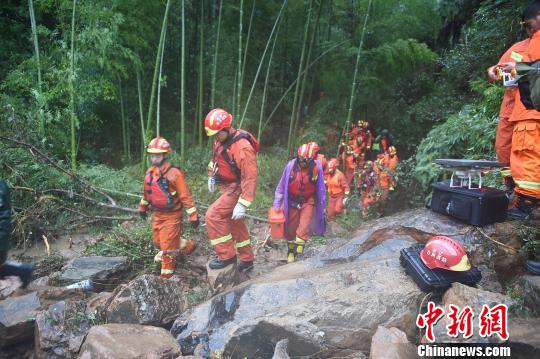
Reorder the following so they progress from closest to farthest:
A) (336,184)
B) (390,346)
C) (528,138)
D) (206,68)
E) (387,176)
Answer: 1. (390,346)
2. (528,138)
3. (387,176)
4. (336,184)
5. (206,68)

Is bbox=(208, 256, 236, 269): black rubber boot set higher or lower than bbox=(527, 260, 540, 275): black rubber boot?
lower

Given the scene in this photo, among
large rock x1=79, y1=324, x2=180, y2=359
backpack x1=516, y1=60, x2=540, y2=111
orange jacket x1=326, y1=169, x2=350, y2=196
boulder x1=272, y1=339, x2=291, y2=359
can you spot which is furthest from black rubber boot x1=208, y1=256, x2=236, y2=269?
orange jacket x1=326, y1=169, x2=350, y2=196

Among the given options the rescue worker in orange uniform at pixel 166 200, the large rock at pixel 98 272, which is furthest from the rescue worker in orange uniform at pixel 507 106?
the large rock at pixel 98 272

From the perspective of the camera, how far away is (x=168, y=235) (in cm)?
466

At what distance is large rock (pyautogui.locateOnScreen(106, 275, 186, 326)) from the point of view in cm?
330

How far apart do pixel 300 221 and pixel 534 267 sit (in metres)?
2.92

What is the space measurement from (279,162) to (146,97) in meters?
3.75

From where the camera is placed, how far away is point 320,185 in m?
5.26

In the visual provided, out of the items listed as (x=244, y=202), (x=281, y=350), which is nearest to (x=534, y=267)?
(x=281, y=350)

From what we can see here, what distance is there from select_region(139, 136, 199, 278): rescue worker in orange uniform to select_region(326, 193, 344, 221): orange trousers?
336 centimetres

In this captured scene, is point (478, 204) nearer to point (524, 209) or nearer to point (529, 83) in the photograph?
point (524, 209)

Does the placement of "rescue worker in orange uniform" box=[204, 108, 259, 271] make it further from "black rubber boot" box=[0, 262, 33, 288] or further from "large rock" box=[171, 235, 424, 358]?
"black rubber boot" box=[0, 262, 33, 288]

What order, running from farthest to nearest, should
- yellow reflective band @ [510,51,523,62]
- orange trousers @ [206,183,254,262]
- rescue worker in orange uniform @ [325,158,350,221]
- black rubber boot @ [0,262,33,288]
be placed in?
1. rescue worker in orange uniform @ [325,158,350,221]
2. orange trousers @ [206,183,254,262]
3. black rubber boot @ [0,262,33,288]
4. yellow reflective band @ [510,51,523,62]

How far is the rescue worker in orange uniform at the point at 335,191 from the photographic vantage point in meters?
7.29
